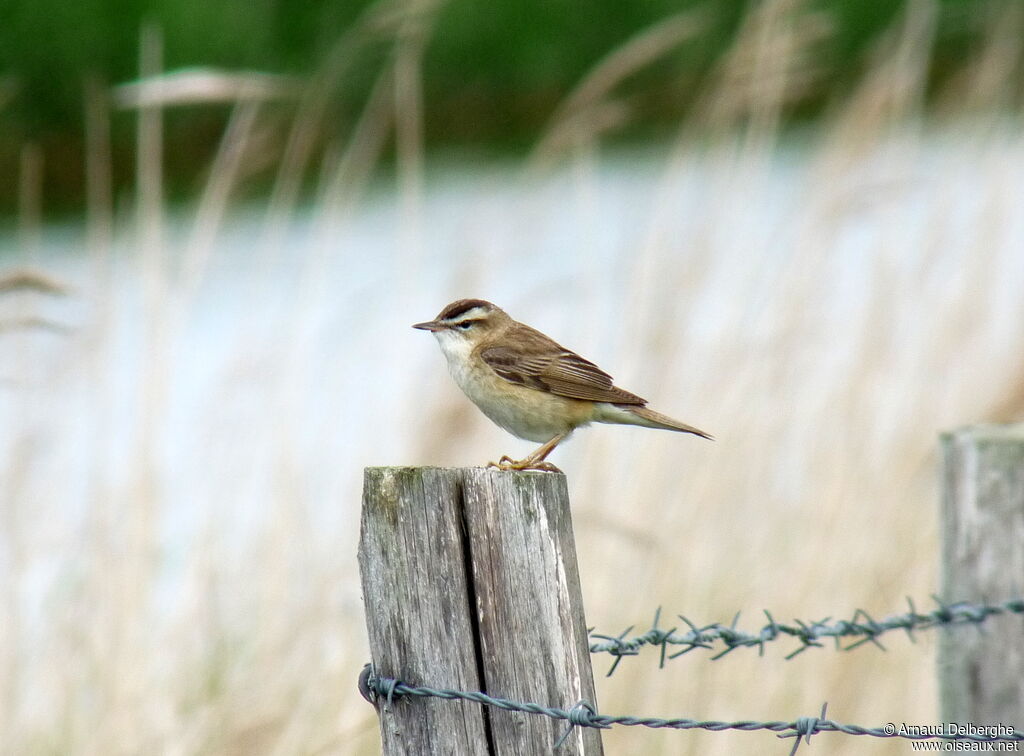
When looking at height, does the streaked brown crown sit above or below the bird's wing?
above

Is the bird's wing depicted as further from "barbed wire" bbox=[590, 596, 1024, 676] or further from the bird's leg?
"barbed wire" bbox=[590, 596, 1024, 676]

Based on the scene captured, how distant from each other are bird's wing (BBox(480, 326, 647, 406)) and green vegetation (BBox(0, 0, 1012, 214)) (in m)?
4.19

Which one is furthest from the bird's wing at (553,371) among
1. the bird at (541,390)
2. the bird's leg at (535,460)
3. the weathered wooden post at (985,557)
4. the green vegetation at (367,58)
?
the green vegetation at (367,58)

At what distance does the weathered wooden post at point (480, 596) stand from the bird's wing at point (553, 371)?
112cm

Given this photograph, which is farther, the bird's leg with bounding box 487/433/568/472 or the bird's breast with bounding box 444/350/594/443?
the bird's breast with bounding box 444/350/594/443

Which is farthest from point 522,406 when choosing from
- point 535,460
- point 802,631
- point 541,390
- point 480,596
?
point 480,596

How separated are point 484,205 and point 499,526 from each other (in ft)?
9.26

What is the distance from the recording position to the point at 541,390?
8.77 ft

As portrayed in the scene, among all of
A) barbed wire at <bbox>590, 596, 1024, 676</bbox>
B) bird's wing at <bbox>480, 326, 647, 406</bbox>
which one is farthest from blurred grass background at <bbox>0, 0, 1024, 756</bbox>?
barbed wire at <bbox>590, 596, 1024, 676</bbox>

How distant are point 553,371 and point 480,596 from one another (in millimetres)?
1205

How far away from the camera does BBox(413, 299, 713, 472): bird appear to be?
104 inches

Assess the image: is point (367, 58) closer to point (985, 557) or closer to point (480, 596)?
point (985, 557)

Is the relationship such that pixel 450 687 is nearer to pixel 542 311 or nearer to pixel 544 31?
pixel 542 311

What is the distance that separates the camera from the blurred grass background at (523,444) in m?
3.23
